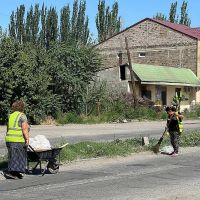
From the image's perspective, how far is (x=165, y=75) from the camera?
49.5 m

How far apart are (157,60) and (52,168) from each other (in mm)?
45826

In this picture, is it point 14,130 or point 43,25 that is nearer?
point 14,130

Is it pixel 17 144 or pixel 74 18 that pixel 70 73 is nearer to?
pixel 17 144

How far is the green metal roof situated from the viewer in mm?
46406

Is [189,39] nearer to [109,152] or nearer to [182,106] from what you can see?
[182,106]

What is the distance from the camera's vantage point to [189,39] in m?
54.3

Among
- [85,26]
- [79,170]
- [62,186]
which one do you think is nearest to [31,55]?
[79,170]

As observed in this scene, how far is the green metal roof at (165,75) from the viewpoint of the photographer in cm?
4641

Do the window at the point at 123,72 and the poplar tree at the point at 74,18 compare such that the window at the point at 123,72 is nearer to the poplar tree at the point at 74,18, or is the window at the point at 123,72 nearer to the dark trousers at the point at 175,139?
the poplar tree at the point at 74,18

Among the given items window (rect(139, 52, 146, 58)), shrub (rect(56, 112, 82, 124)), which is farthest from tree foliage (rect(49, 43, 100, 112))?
window (rect(139, 52, 146, 58))

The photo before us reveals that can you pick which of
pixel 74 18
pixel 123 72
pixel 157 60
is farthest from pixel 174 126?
pixel 74 18

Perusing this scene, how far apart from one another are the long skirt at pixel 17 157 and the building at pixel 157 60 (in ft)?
114

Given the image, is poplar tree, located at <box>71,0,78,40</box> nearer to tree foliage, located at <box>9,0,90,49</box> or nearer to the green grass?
tree foliage, located at <box>9,0,90,49</box>

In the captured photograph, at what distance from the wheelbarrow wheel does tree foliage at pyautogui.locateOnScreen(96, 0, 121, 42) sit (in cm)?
5252
